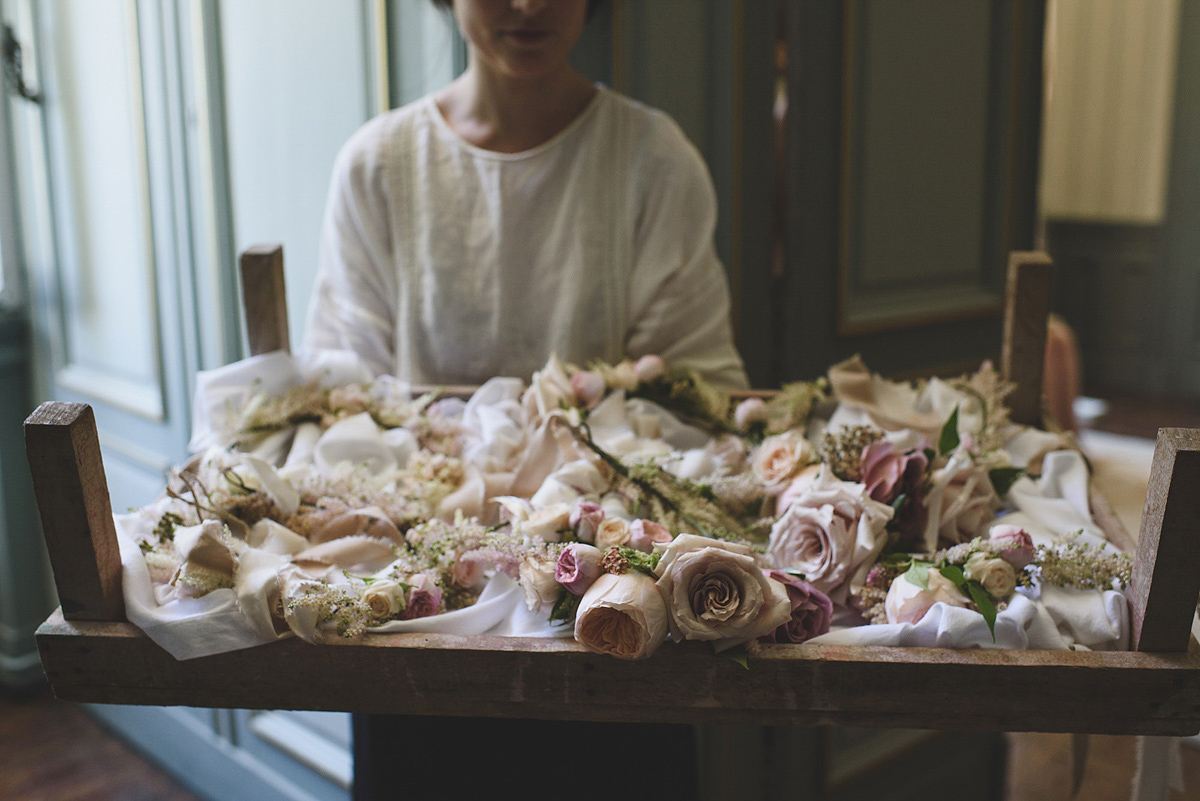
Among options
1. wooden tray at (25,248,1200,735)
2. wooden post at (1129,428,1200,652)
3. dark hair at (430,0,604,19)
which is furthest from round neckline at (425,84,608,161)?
wooden post at (1129,428,1200,652)

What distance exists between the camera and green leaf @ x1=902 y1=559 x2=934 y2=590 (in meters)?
0.70

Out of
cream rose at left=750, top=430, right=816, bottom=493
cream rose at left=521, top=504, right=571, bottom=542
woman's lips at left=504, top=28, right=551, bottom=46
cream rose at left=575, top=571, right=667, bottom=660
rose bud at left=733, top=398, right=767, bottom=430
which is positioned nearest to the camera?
cream rose at left=575, top=571, right=667, bottom=660

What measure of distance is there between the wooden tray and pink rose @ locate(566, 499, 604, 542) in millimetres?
87

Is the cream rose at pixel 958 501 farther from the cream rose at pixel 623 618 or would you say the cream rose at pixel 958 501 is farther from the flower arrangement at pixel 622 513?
the cream rose at pixel 623 618

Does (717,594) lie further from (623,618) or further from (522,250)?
(522,250)

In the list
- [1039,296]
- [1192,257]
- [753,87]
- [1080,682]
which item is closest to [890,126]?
[753,87]

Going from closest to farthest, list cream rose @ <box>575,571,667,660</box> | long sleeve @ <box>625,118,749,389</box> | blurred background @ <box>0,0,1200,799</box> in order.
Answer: cream rose @ <box>575,571,667,660</box>
long sleeve @ <box>625,118,749,389</box>
blurred background @ <box>0,0,1200,799</box>

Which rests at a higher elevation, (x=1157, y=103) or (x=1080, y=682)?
Result: (x=1157, y=103)

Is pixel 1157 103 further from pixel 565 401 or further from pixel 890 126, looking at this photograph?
pixel 565 401

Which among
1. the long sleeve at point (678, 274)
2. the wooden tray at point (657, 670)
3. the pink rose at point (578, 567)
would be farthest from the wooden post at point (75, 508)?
the long sleeve at point (678, 274)

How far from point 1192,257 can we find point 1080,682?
16.1ft

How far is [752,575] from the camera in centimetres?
63

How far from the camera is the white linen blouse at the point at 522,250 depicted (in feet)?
4.24

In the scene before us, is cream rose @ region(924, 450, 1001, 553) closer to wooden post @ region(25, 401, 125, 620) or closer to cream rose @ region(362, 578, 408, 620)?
cream rose @ region(362, 578, 408, 620)
